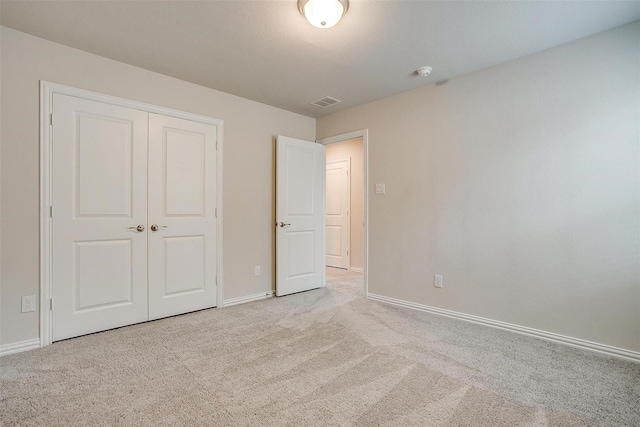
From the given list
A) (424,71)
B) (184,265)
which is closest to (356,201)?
(424,71)

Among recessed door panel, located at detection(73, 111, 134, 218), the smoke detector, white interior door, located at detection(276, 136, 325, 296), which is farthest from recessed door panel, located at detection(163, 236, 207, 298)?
the smoke detector

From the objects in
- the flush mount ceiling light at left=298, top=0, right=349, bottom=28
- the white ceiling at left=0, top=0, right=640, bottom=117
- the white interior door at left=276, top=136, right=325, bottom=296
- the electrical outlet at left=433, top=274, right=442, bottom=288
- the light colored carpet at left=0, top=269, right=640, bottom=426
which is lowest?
the light colored carpet at left=0, top=269, right=640, bottom=426

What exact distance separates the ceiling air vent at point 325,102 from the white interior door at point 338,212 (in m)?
2.03

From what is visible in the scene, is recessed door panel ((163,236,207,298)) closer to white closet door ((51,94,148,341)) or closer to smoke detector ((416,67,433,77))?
white closet door ((51,94,148,341))

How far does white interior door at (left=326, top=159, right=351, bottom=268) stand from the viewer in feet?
19.2

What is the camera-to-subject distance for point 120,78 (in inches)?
109

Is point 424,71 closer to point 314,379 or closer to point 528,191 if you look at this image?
point 528,191

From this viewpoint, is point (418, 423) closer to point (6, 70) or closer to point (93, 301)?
point (93, 301)

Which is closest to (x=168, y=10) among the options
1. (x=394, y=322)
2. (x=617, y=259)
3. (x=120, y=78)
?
(x=120, y=78)

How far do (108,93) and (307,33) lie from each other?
1.84 m

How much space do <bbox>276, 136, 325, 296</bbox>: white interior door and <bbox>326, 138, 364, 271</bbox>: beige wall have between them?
58.4 inches

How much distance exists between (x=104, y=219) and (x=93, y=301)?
27.7 inches

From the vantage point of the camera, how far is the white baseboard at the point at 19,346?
2209 mm

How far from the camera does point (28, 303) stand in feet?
7.63
